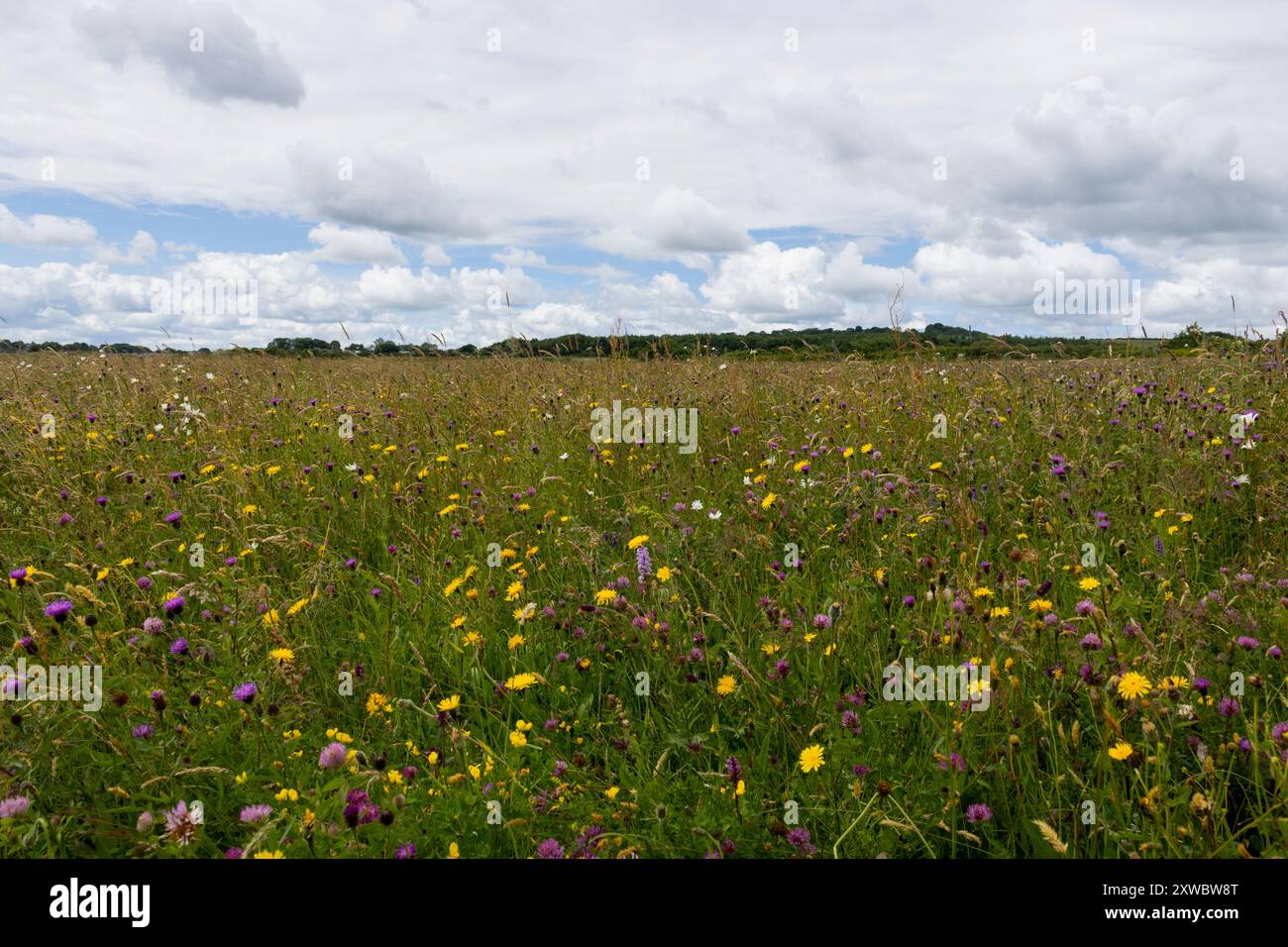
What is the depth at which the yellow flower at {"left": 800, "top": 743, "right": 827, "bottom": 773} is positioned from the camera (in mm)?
1888

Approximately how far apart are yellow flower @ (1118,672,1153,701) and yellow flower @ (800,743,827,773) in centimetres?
77

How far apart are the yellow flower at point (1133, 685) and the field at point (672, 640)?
0.06 feet

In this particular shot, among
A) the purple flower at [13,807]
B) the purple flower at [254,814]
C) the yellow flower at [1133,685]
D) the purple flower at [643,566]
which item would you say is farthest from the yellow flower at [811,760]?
the purple flower at [13,807]

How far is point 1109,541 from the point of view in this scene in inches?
125

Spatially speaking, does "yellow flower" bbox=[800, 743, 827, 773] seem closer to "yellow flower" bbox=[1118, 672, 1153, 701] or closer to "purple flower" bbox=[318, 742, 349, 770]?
"yellow flower" bbox=[1118, 672, 1153, 701]

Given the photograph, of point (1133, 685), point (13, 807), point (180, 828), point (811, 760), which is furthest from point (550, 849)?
point (1133, 685)

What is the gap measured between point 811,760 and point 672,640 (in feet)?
2.71

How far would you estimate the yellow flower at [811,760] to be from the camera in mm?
1888

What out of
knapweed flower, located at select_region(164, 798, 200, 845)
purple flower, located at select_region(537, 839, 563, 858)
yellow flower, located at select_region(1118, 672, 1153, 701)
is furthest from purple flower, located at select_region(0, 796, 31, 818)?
yellow flower, located at select_region(1118, 672, 1153, 701)

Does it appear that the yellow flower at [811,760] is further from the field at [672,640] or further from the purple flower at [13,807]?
the purple flower at [13,807]

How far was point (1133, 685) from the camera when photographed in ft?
6.08
